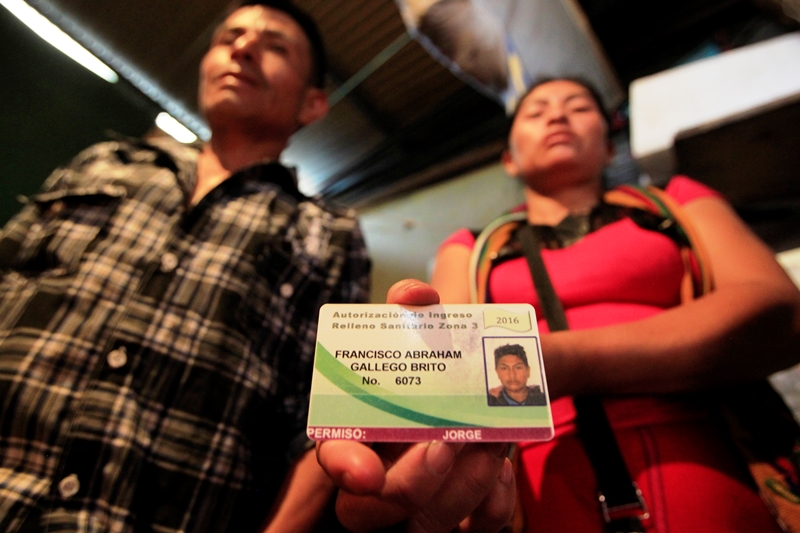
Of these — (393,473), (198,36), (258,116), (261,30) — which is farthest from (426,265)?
(198,36)

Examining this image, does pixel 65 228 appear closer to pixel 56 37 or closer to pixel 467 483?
pixel 467 483

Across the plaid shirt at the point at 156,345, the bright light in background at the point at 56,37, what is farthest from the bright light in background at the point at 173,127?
the plaid shirt at the point at 156,345

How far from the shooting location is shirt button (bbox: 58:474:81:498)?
20.5 inches

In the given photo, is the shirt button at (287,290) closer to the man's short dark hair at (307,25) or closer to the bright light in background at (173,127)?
the man's short dark hair at (307,25)

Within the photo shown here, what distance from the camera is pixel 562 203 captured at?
0.94 meters

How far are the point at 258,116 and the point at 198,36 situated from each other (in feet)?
3.57

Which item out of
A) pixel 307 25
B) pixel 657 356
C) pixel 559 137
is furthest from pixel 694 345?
pixel 307 25

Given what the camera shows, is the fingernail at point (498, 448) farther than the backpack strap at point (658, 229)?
No

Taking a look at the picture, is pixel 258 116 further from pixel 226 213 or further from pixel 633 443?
pixel 633 443

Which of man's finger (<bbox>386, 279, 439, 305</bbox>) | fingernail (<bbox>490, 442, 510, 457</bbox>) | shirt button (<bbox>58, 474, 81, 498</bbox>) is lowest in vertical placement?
shirt button (<bbox>58, 474, 81, 498</bbox>)

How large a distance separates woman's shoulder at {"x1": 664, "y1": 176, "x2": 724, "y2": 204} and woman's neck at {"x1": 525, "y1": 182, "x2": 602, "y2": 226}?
0.47 feet

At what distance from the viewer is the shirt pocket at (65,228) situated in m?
0.73

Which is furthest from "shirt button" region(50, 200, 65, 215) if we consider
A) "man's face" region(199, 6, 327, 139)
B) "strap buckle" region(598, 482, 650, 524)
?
"strap buckle" region(598, 482, 650, 524)

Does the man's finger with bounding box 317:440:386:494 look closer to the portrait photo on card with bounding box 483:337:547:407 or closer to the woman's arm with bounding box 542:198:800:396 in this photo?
the portrait photo on card with bounding box 483:337:547:407
